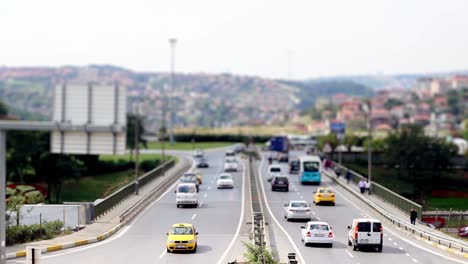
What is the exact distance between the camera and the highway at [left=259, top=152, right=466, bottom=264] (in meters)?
35.4

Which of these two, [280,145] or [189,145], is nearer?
[280,145]

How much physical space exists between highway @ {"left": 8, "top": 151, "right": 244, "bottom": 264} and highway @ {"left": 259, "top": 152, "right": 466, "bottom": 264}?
3047 mm

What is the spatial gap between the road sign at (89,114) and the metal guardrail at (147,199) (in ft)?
85.2

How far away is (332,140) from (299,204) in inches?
2870

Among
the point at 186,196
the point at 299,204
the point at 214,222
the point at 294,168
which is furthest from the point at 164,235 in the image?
the point at 294,168

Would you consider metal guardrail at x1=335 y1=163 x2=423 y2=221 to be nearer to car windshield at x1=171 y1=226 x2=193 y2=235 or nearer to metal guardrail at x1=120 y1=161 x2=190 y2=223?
car windshield at x1=171 y1=226 x2=193 y2=235

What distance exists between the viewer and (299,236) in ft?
140

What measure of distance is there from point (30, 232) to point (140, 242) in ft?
16.5

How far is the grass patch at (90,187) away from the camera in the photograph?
75.2 metres

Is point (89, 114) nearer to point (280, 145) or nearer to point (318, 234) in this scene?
point (318, 234)

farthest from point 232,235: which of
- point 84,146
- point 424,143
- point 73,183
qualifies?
point 424,143

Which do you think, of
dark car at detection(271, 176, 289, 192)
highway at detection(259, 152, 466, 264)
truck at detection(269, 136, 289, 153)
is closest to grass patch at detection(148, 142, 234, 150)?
truck at detection(269, 136, 289, 153)

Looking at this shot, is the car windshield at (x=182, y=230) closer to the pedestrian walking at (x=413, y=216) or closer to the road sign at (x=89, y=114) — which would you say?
the pedestrian walking at (x=413, y=216)

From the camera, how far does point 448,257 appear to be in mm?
36188
